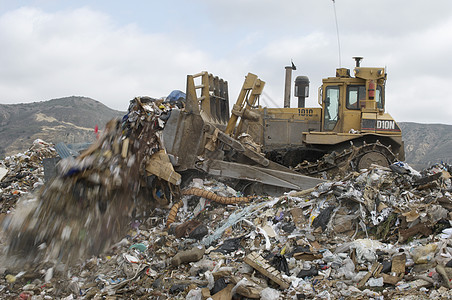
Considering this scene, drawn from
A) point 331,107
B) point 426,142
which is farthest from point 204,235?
point 426,142

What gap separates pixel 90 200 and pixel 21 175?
4.52 m

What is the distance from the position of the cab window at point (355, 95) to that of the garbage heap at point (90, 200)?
4.61 meters

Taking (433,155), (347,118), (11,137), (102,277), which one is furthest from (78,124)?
(102,277)

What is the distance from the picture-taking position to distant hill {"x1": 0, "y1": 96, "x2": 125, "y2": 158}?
2791 cm

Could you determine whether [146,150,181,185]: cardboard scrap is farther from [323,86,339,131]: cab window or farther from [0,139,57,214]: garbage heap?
[323,86,339,131]: cab window

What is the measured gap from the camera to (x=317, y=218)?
518 cm

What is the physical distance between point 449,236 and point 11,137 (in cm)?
3063

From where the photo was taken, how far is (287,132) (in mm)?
9789

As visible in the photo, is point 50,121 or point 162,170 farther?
point 50,121

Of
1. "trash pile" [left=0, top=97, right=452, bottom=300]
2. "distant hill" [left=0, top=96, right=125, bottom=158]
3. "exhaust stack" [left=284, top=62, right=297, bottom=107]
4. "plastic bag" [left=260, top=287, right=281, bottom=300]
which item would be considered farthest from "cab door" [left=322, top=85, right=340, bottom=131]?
"distant hill" [left=0, top=96, right=125, bottom=158]

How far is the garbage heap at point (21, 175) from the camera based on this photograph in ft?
25.8

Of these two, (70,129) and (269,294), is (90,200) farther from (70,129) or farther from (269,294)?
(70,129)

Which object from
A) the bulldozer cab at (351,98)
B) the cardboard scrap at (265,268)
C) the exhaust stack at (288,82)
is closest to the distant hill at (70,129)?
the exhaust stack at (288,82)

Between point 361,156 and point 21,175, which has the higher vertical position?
point 361,156
